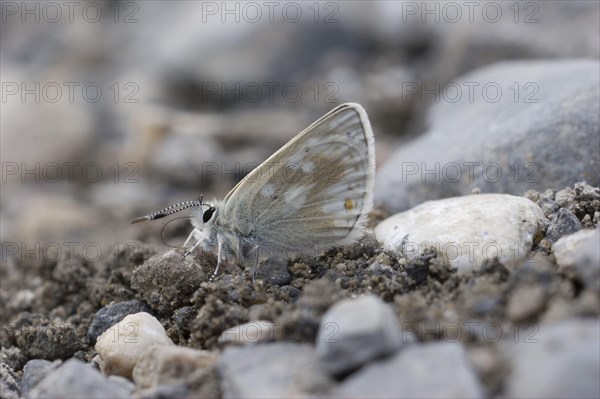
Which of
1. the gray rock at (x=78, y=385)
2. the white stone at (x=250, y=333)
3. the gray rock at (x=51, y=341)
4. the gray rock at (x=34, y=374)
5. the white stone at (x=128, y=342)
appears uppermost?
the white stone at (x=250, y=333)

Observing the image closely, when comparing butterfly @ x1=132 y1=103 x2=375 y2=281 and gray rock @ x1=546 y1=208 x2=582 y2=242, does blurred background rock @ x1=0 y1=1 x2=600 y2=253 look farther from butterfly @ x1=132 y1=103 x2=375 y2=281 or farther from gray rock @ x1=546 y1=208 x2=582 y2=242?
gray rock @ x1=546 y1=208 x2=582 y2=242

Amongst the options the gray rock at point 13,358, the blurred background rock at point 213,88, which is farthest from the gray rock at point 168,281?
the blurred background rock at point 213,88

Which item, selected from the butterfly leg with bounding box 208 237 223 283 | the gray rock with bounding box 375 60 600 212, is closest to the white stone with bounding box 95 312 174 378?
the butterfly leg with bounding box 208 237 223 283

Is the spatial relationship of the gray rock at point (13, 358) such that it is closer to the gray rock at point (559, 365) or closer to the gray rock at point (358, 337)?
the gray rock at point (358, 337)

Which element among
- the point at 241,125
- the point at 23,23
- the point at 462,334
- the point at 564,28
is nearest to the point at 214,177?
the point at 241,125

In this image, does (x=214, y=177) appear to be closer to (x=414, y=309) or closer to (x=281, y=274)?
(x=281, y=274)

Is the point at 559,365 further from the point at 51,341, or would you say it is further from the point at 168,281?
the point at 51,341
